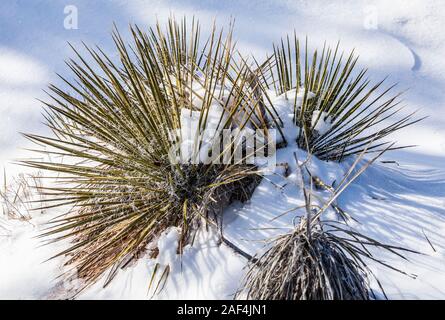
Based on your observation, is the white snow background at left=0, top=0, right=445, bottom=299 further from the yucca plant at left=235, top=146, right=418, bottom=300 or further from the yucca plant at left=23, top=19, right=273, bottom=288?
the yucca plant at left=235, top=146, right=418, bottom=300

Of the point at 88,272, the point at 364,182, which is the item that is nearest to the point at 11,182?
the point at 88,272

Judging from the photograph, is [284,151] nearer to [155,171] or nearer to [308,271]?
[155,171]

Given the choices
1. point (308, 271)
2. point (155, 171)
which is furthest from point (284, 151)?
point (308, 271)

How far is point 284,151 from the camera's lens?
8.00 ft

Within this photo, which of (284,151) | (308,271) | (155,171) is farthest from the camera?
A: (284,151)

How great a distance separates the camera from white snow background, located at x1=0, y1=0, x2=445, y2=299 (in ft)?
6.57

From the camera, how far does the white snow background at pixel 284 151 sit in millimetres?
2004

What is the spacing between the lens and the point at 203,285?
1924mm

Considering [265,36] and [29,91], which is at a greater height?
[265,36]

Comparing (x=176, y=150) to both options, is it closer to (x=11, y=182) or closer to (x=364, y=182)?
(x=364, y=182)

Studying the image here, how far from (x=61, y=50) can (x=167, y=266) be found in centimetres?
393

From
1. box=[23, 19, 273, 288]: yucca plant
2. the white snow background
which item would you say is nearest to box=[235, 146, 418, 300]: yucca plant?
the white snow background

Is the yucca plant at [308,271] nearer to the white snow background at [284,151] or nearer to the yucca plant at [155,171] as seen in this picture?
the white snow background at [284,151]

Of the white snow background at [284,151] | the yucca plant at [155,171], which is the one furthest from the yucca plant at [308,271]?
the yucca plant at [155,171]
